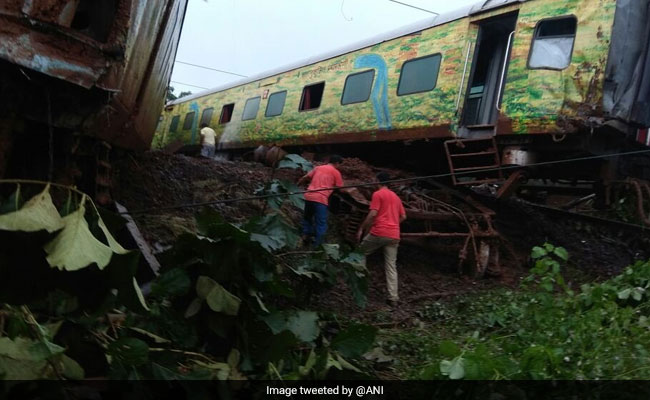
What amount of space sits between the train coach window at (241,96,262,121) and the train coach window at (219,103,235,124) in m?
1.00

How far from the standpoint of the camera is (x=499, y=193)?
6531 millimetres

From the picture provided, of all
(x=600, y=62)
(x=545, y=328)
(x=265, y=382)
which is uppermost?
(x=600, y=62)

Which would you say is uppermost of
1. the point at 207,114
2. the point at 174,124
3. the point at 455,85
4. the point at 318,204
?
the point at 207,114

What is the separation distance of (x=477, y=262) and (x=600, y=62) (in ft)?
9.43

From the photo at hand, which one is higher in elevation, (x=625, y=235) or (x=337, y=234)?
(x=625, y=235)

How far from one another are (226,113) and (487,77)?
27.2 feet

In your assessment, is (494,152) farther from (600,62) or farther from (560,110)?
(600,62)

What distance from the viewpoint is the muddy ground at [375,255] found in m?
5.24

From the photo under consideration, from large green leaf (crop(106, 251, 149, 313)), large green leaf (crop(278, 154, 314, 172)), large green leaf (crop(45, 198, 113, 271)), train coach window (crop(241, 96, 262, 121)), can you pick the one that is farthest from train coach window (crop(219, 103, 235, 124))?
large green leaf (crop(45, 198, 113, 271))

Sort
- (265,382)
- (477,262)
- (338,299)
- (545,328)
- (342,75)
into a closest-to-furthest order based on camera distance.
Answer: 1. (265,382)
2. (545,328)
3. (338,299)
4. (477,262)
5. (342,75)

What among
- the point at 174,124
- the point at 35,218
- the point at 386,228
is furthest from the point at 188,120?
the point at 35,218

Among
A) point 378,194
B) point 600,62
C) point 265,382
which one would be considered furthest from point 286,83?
point 265,382

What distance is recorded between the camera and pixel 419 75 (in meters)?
7.81

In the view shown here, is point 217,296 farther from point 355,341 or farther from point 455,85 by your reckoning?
point 455,85
